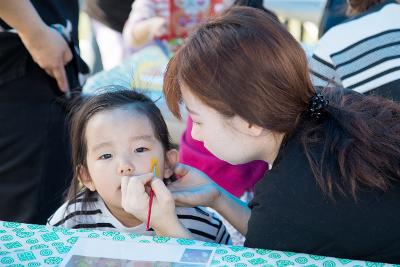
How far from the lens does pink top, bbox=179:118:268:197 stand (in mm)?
1979

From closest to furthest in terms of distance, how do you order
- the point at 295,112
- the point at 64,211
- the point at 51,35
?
1. the point at 295,112
2. the point at 64,211
3. the point at 51,35

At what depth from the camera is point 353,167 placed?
1017 mm

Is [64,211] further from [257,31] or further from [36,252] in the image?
[257,31]

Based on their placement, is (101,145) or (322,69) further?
(322,69)

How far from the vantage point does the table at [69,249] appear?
90 centimetres

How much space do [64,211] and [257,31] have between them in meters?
0.67

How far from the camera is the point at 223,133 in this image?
3.70ft

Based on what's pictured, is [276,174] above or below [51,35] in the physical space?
below


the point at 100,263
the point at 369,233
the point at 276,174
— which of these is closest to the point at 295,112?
the point at 276,174

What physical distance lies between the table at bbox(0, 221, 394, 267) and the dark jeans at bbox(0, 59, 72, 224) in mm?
590

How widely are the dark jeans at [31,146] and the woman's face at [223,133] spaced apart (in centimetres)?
60

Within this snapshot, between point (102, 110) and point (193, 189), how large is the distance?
29 centimetres

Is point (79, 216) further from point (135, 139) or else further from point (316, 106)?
point (316, 106)

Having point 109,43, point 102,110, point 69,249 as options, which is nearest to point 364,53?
point 102,110
